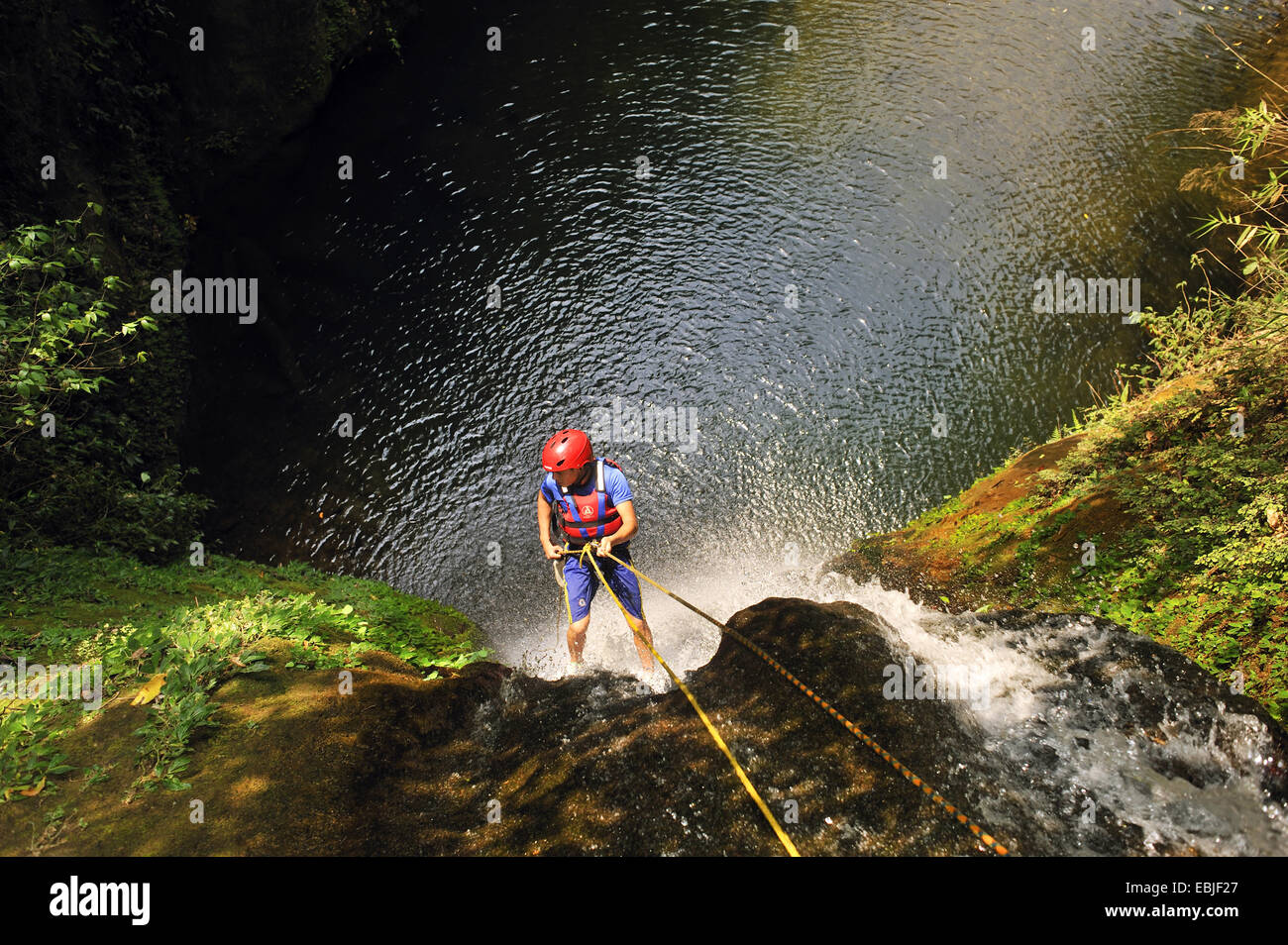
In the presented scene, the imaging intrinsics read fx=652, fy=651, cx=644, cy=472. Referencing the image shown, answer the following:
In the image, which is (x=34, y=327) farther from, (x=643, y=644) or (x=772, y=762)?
(x=772, y=762)

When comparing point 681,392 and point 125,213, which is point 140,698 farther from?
point 125,213

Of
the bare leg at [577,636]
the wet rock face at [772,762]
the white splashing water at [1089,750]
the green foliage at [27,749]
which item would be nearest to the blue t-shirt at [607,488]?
the bare leg at [577,636]

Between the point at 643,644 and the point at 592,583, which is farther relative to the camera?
the point at 592,583

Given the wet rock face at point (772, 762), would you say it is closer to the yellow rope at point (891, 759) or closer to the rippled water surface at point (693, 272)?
the yellow rope at point (891, 759)

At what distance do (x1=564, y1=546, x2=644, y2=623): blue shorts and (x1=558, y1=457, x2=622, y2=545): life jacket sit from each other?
0.24 meters

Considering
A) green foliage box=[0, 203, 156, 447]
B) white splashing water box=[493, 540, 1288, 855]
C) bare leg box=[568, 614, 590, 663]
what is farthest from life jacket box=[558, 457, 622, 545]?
green foliage box=[0, 203, 156, 447]

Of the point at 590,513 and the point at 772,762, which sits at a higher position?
the point at 590,513

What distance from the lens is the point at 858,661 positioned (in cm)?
465

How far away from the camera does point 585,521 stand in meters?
6.41

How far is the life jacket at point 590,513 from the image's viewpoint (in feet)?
20.7

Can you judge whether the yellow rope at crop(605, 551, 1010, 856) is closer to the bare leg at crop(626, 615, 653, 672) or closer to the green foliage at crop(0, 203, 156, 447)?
the bare leg at crop(626, 615, 653, 672)

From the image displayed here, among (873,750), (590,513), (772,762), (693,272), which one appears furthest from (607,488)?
(693,272)

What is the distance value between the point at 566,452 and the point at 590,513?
718 millimetres

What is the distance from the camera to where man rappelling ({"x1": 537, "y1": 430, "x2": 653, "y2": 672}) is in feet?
20.0
